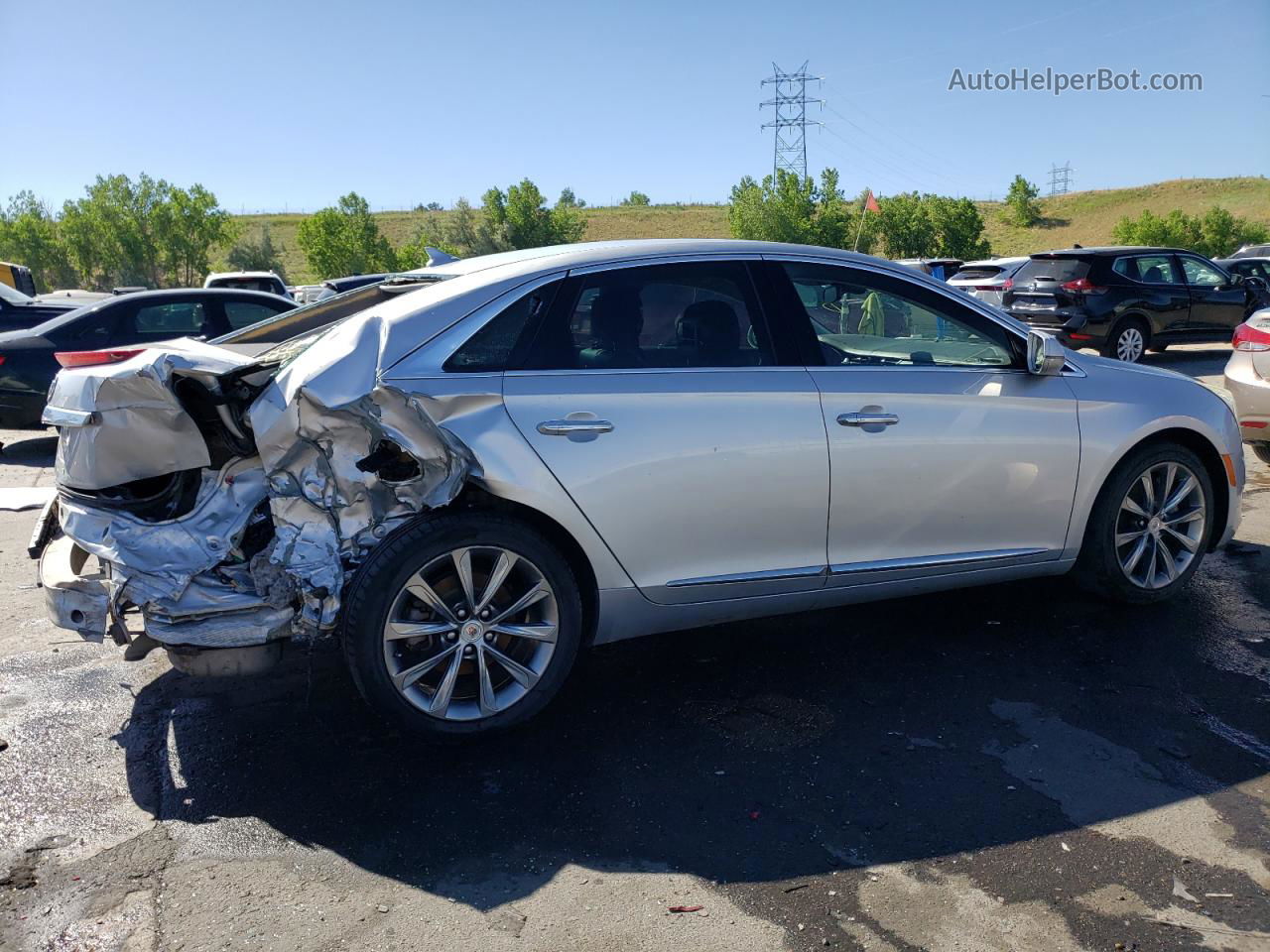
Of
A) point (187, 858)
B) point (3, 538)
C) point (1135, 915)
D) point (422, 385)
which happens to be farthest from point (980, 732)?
point (3, 538)

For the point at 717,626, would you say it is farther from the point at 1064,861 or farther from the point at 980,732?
the point at 1064,861

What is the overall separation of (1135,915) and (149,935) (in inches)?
105

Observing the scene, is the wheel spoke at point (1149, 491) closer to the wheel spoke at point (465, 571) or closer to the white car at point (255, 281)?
the wheel spoke at point (465, 571)

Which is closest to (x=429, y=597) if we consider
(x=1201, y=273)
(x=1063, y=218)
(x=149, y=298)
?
(x=149, y=298)

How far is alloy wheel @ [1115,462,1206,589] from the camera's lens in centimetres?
482

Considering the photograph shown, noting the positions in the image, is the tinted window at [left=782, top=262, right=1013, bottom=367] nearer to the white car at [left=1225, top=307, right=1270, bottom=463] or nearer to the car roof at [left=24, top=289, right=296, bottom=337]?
the white car at [left=1225, top=307, right=1270, bottom=463]

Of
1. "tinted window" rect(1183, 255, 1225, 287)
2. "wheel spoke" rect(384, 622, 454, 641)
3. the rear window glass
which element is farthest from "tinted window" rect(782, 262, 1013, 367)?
"tinted window" rect(1183, 255, 1225, 287)

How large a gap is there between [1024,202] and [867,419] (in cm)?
8914

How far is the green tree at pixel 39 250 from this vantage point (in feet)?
223

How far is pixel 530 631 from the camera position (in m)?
3.73

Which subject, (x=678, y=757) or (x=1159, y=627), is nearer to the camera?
(x=678, y=757)

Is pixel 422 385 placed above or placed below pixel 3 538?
above

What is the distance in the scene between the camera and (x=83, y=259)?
6725cm

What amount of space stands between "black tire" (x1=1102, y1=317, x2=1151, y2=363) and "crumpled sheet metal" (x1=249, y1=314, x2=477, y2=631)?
1358 centimetres
